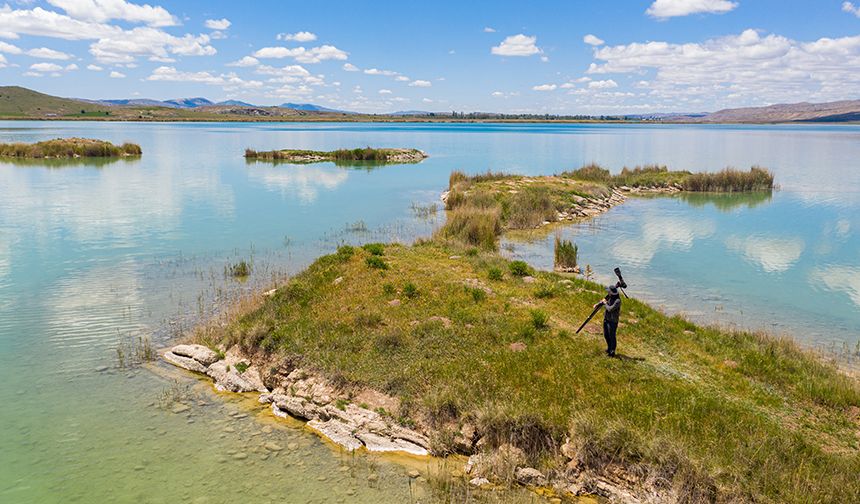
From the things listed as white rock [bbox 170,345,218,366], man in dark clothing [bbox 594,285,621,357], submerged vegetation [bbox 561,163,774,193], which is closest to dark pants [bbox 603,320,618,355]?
man in dark clothing [bbox 594,285,621,357]

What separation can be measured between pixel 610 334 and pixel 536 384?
2.65 metres

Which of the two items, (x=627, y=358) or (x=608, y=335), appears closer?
(x=608, y=335)

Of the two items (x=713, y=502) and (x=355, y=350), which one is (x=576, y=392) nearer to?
(x=713, y=502)

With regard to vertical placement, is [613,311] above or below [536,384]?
above

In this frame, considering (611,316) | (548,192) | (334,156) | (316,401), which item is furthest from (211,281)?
(334,156)

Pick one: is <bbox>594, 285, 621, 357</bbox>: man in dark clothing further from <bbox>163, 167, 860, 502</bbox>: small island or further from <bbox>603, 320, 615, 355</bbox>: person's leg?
<bbox>163, 167, 860, 502</bbox>: small island

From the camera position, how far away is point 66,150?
8088 centimetres

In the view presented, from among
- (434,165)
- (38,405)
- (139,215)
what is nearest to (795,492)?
(38,405)

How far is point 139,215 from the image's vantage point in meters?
41.7

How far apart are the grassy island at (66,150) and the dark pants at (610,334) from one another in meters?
89.9

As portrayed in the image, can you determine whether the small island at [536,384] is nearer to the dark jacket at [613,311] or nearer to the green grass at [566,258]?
the dark jacket at [613,311]

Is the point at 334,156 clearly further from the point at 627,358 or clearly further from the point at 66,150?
the point at 627,358

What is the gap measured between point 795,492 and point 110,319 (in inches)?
895

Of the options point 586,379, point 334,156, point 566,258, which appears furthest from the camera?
point 334,156
